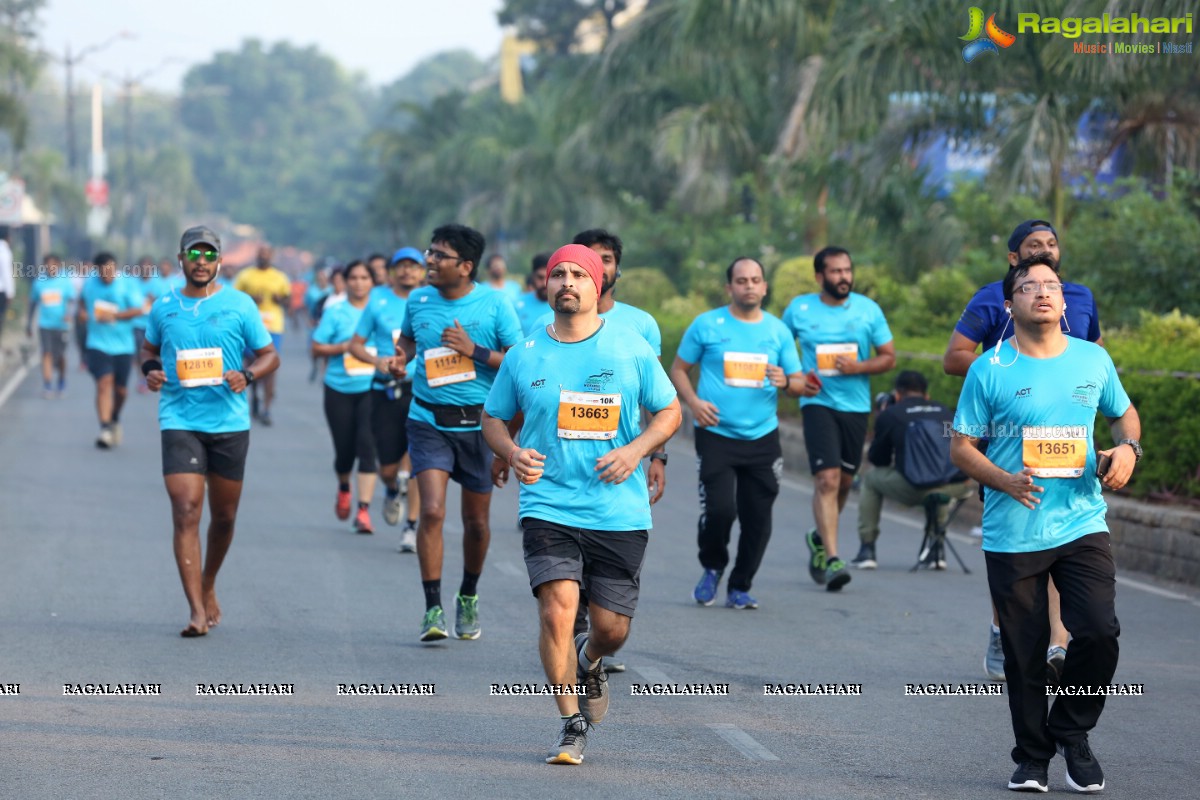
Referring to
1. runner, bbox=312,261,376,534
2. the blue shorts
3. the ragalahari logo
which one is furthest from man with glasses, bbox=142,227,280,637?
the ragalahari logo

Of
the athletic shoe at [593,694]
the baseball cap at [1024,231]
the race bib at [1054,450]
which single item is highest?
the baseball cap at [1024,231]

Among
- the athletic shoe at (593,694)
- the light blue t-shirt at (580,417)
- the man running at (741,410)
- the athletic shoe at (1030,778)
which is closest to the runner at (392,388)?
the man running at (741,410)

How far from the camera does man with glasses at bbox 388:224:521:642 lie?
29.9 feet

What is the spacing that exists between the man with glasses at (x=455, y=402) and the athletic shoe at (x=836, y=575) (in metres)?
2.57

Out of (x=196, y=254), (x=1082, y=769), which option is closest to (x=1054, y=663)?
(x=1082, y=769)

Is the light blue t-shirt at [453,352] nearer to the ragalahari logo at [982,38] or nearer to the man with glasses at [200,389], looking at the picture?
the man with glasses at [200,389]

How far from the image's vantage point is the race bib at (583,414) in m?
6.74

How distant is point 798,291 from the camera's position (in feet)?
85.9

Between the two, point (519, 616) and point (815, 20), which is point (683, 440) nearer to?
point (815, 20)

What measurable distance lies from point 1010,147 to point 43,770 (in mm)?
14803

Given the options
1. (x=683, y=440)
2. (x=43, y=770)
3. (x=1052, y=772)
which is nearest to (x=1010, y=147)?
(x=683, y=440)

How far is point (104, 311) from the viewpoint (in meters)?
19.8

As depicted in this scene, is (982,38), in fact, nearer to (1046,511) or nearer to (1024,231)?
(1024,231)

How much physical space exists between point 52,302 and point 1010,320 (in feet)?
64.9
